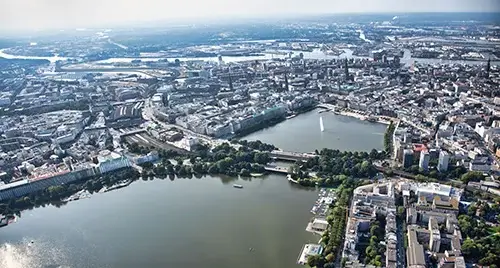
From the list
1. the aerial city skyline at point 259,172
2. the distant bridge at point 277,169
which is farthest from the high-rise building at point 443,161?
the distant bridge at point 277,169

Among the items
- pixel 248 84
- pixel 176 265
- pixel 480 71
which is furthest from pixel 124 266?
pixel 480 71

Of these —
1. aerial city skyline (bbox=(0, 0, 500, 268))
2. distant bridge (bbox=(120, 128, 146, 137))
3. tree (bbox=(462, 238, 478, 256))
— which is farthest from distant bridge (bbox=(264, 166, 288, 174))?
distant bridge (bbox=(120, 128, 146, 137))

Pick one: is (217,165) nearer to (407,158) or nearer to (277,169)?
(277,169)

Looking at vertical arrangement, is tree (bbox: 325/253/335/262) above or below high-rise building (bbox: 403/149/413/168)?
below

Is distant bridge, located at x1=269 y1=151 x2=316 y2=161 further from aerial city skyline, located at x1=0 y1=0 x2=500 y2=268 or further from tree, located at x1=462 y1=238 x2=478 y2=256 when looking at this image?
tree, located at x1=462 y1=238 x2=478 y2=256

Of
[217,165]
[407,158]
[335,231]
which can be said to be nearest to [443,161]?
[407,158]

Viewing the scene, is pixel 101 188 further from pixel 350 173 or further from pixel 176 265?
pixel 350 173

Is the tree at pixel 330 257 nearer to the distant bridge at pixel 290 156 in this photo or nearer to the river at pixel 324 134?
the distant bridge at pixel 290 156
